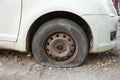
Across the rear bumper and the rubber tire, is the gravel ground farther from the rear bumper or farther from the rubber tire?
the rear bumper

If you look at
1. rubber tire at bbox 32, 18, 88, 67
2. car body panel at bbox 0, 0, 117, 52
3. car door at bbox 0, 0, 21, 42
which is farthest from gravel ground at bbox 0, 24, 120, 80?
car door at bbox 0, 0, 21, 42

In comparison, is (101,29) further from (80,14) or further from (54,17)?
(54,17)

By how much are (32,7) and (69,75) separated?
1205mm

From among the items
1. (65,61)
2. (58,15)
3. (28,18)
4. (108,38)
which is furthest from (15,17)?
(108,38)

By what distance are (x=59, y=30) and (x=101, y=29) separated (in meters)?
0.66

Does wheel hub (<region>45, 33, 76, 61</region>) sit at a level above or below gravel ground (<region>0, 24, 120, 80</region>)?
above

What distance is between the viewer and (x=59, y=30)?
4961mm

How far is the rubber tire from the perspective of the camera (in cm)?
493

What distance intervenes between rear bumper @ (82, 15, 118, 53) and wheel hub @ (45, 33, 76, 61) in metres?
0.35

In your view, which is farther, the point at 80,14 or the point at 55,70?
the point at 55,70

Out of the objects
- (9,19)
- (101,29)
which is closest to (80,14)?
(101,29)

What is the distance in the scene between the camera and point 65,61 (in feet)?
16.6

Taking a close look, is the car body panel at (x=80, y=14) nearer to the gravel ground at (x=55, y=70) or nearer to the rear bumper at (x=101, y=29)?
the rear bumper at (x=101, y=29)

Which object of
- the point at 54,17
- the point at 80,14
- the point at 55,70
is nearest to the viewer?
the point at 80,14
